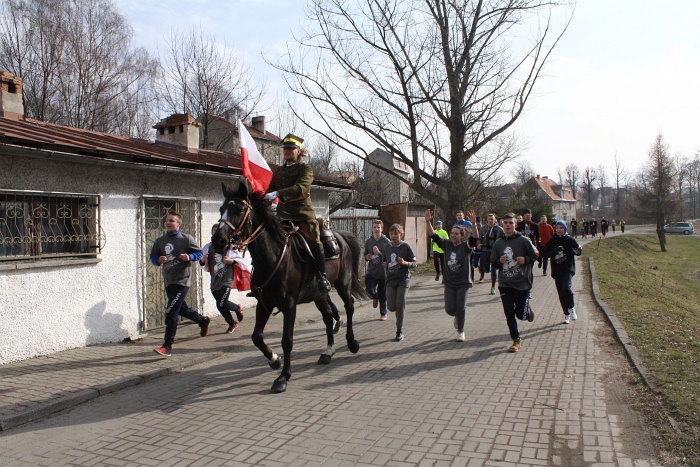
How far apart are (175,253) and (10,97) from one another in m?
4.80

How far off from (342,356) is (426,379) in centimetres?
165

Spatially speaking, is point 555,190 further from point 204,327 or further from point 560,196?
point 204,327

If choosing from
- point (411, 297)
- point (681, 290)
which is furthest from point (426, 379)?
point (681, 290)

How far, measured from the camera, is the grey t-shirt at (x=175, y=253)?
798 cm

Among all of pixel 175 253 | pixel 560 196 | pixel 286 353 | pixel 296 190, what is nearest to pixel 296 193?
pixel 296 190

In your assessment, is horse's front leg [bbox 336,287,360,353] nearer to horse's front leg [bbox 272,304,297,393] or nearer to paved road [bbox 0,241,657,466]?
paved road [bbox 0,241,657,466]

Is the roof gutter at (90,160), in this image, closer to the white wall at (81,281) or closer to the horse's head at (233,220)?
the white wall at (81,281)

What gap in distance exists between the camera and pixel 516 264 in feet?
25.7

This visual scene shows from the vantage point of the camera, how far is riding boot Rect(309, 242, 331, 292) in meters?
6.91

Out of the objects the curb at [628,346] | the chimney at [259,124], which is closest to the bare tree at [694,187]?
the chimney at [259,124]

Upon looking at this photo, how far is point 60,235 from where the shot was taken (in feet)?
26.6

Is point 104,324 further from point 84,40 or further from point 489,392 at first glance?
point 84,40

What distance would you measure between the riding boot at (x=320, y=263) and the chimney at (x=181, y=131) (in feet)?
25.5

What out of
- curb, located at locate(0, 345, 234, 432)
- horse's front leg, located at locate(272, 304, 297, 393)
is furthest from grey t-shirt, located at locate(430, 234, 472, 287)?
curb, located at locate(0, 345, 234, 432)
